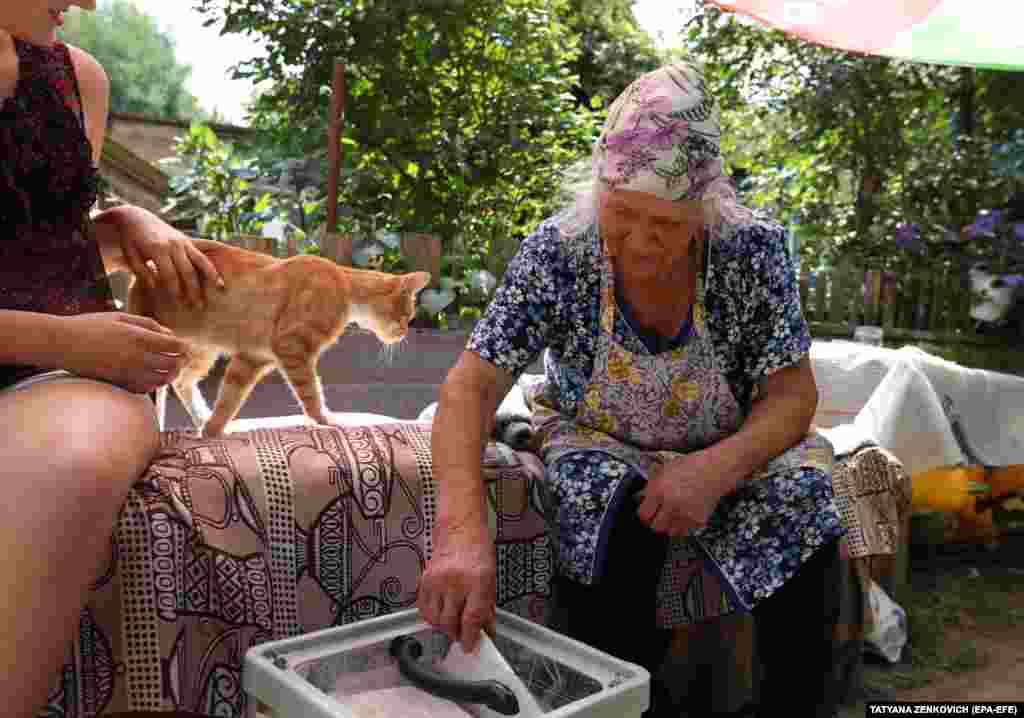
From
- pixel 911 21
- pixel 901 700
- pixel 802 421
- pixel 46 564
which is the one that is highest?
pixel 911 21

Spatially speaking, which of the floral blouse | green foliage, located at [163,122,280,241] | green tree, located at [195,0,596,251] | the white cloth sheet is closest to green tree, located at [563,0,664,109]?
green tree, located at [195,0,596,251]

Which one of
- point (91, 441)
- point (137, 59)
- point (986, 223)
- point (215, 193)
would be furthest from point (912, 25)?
point (137, 59)

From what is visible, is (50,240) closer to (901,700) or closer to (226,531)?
(226,531)

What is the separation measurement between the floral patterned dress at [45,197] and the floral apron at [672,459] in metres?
0.83

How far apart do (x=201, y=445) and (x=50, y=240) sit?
383 mm

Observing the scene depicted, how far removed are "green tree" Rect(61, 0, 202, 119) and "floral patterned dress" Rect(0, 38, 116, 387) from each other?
859 inches

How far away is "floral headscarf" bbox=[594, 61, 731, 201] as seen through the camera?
1.34 meters

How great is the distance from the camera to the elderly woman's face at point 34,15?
3.84 feet

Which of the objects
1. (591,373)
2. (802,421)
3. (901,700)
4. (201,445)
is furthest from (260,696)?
(901,700)

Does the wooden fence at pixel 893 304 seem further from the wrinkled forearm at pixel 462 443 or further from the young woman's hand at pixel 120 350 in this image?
the young woman's hand at pixel 120 350

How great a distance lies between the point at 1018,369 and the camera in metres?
4.91

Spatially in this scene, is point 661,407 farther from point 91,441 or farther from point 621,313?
point 91,441

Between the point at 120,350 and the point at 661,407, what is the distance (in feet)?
2.90

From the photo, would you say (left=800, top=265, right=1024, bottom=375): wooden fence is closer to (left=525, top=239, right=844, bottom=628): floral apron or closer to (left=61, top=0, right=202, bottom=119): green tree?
(left=525, top=239, right=844, bottom=628): floral apron
